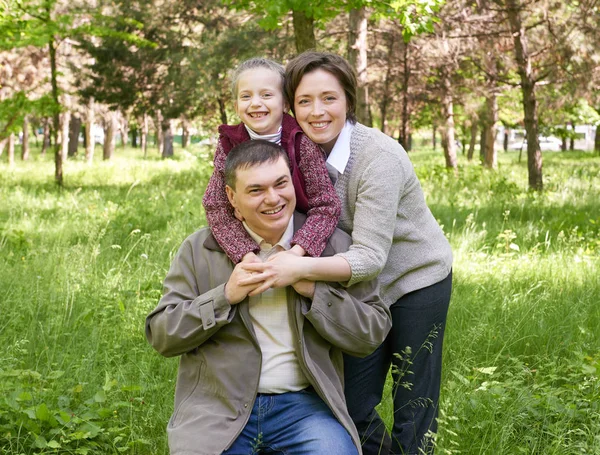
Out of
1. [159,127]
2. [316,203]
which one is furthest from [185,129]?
[316,203]

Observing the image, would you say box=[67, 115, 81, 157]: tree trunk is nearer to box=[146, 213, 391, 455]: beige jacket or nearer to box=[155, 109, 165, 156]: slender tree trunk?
box=[155, 109, 165, 156]: slender tree trunk

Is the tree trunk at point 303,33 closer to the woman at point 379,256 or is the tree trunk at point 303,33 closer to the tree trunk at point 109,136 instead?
the woman at point 379,256

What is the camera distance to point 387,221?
8.75 feet

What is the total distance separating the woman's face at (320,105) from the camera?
268 centimetres


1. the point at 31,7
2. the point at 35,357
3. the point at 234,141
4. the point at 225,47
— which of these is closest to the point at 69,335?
the point at 35,357

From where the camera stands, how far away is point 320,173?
2.67 meters

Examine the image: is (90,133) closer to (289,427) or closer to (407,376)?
(407,376)

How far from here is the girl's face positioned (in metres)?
2.77

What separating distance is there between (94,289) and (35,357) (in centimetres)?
121

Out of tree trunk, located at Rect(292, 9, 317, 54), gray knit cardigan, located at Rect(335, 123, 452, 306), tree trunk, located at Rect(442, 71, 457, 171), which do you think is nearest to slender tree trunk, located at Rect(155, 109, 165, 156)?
tree trunk, located at Rect(442, 71, 457, 171)

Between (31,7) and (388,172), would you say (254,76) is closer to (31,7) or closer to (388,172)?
(388,172)

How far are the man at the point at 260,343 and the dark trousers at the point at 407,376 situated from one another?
1.20 ft

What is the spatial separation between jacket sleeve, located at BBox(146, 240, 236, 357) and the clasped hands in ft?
0.19

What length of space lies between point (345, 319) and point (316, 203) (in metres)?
0.45
